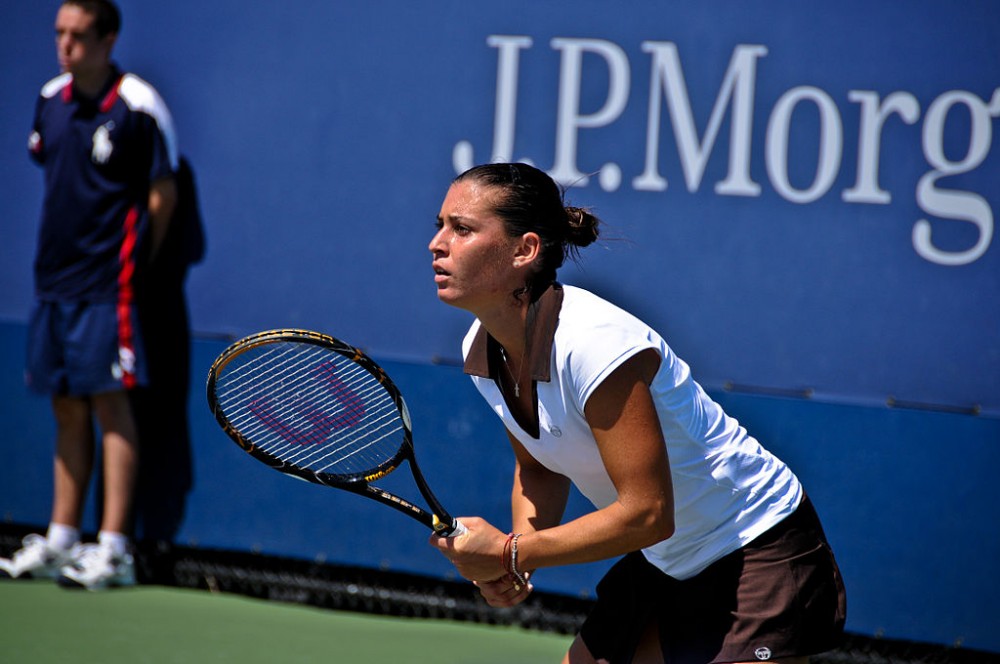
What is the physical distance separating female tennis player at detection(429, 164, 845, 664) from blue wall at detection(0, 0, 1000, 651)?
54.2 inches

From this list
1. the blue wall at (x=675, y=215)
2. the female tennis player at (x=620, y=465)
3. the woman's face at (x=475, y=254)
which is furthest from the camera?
the blue wall at (x=675, y=215)

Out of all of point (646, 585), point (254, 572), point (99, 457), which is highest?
point (646, 585)

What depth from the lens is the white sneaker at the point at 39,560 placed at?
4246mm

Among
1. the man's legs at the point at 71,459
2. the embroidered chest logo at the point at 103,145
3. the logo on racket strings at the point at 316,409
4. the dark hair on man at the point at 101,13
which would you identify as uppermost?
the dark hair on man at the point at 101,13

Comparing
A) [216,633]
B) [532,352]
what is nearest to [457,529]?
[532,352]

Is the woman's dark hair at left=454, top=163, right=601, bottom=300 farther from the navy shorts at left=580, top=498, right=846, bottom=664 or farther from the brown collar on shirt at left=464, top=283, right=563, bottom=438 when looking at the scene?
the navy shorts at left=580, top=498, right=846, bottom=664

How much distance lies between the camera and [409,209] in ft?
13.4

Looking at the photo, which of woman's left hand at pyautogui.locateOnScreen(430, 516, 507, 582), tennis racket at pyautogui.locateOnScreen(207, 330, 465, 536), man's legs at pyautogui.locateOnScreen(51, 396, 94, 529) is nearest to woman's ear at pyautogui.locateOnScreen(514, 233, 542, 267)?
woman's left hand at pyautogui.locateOnScreen(430, 516, 507, 582)

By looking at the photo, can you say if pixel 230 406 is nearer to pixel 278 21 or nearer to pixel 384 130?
pixel 384 130

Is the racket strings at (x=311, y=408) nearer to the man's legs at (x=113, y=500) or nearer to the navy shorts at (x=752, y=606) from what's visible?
the navy shorts at (x=752, y=606)

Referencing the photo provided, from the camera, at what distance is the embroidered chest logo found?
4184 millimetres

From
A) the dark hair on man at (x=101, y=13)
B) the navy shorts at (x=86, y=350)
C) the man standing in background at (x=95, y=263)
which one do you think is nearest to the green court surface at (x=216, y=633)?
the man standing in background at (x=95, y=263)

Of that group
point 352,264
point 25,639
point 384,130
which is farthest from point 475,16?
point 25,639

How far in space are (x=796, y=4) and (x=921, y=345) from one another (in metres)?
1.03
